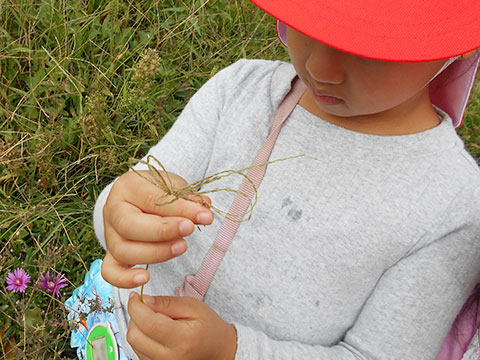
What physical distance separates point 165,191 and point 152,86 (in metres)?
1.01

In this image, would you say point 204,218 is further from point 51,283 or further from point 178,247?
point 51,283

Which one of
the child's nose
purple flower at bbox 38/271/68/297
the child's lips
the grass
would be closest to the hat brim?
the child's nose

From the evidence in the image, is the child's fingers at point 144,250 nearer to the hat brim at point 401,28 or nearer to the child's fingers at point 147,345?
the child's fingers at point 147,345

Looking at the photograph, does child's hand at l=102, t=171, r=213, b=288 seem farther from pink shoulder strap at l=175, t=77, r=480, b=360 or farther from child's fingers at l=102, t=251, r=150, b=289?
pink shoulder strap at l=175, t=77, r=480, b=360

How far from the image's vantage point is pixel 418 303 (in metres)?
0.94

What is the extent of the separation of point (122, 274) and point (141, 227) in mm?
103

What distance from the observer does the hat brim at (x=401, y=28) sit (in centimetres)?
62

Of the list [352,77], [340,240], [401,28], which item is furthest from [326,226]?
[401,28]

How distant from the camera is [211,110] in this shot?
1131 millimetres

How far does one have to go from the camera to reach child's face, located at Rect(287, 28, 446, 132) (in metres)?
0.76

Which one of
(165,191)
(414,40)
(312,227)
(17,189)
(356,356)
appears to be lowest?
(17,189)

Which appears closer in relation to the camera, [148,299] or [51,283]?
[148,299]

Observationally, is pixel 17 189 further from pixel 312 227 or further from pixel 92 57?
pixel 312 227

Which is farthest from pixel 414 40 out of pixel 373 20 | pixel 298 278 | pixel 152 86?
pixel 152 86
